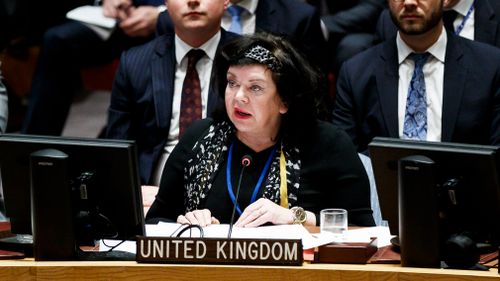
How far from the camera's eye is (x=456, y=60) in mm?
3805

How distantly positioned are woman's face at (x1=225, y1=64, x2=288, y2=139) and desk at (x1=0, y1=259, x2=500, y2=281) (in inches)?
27.8

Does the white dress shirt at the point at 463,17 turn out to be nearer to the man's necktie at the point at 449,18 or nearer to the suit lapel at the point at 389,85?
the man's necktie at the point at 449,18

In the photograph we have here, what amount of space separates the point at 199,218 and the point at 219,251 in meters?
0.44

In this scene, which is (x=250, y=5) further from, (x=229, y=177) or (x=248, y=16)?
(x=229, y=177)

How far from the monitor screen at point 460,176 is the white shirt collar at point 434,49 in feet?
4.68

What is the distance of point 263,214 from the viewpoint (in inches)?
109

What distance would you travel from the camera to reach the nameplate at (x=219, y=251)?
2.35 metres

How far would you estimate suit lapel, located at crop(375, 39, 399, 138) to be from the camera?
150 inches

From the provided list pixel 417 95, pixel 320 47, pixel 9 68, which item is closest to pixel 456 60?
pixel 417 95

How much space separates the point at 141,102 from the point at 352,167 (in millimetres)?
1153

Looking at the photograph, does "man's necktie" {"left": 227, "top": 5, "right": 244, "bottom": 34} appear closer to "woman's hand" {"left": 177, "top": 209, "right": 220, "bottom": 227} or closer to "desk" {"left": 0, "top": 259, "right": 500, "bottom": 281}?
"woman's hand" {"left": 177, "top": 209, "right": 220, "bottom": 227}

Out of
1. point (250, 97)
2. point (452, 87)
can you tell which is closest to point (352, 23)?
point (452, 87)

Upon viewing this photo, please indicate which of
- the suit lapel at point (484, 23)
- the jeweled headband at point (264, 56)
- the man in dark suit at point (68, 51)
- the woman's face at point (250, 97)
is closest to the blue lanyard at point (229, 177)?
the woman's face at point (250, 97)

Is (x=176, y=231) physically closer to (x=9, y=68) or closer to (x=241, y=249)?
(x=241, y=249)
